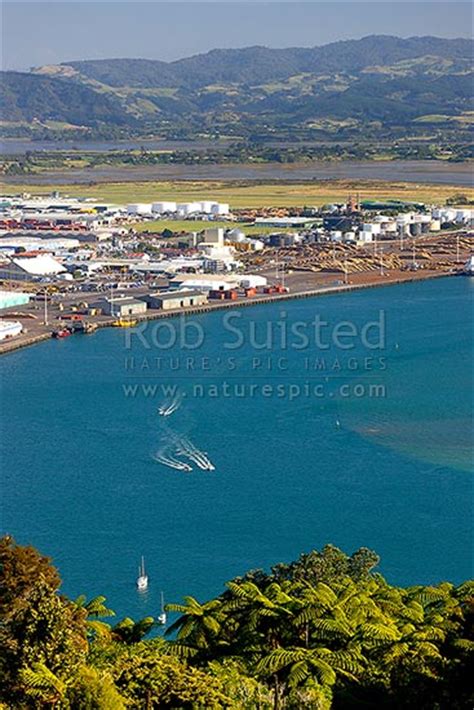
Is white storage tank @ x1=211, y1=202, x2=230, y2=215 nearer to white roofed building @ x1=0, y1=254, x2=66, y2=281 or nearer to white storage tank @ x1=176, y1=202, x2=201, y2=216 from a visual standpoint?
white storage tank @ x1=176, y1=202, x2=201, y2=216

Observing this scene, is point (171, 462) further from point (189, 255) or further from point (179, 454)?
point (189, 255)

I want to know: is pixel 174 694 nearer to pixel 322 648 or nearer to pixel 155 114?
pixel 322 648

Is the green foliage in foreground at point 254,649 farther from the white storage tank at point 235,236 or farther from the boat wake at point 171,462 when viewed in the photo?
the white storage tank at point 235,236

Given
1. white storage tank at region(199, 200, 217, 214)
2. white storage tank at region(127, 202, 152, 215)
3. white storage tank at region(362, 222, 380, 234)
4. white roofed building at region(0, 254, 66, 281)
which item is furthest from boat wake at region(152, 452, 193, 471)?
white storage tank at region(127, 202, 152, 215)

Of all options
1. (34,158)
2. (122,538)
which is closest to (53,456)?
(122,538)

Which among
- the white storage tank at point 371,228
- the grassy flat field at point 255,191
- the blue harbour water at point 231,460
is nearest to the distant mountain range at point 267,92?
the grassy flat field at point 255,191

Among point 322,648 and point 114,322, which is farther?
point 114,322

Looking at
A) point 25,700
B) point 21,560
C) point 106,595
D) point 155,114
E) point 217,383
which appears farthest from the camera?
point 155,114
